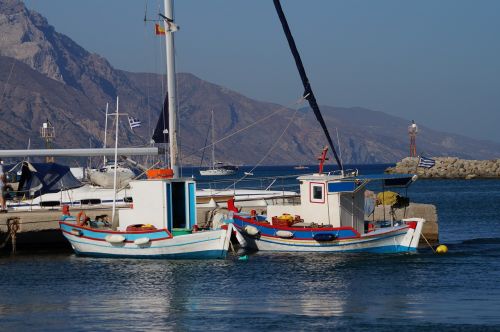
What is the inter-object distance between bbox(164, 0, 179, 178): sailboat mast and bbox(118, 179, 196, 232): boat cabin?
136 centimetres

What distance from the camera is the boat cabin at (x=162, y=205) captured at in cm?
4388

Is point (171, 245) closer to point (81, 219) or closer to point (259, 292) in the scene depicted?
point (81, 219)

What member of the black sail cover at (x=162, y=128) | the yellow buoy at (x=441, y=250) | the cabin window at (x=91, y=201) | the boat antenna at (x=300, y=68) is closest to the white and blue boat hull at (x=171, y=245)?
the black sail cover at (x=162, y=128)

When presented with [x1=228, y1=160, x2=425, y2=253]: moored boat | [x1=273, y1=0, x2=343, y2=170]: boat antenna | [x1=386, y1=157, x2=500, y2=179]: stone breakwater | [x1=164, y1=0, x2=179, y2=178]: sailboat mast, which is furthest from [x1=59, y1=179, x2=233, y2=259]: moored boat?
[x1=386, y1=157, x2=500, y2=179]: stone breakwater

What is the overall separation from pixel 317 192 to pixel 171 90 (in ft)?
26.3

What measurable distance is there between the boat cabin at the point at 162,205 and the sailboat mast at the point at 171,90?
4.45 feet

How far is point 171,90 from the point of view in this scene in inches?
1800

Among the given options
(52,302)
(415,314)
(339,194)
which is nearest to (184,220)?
(339,194)

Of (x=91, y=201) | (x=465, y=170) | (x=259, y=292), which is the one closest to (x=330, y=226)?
(x=259, y=292)

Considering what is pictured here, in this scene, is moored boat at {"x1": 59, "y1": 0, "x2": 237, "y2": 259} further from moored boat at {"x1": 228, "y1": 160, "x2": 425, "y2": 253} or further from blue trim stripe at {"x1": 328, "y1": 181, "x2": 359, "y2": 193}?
blue trim stripe at {"x1": 328, "y1": 181, "x2": 359, "y2": 193}

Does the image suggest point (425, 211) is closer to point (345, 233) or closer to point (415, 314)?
point (345, 233)

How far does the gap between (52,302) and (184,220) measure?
1205 centimetres

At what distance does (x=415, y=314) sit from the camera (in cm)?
3022

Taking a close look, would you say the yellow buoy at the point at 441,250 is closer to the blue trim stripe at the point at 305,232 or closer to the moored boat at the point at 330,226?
the moored boat at the point at 330,226
